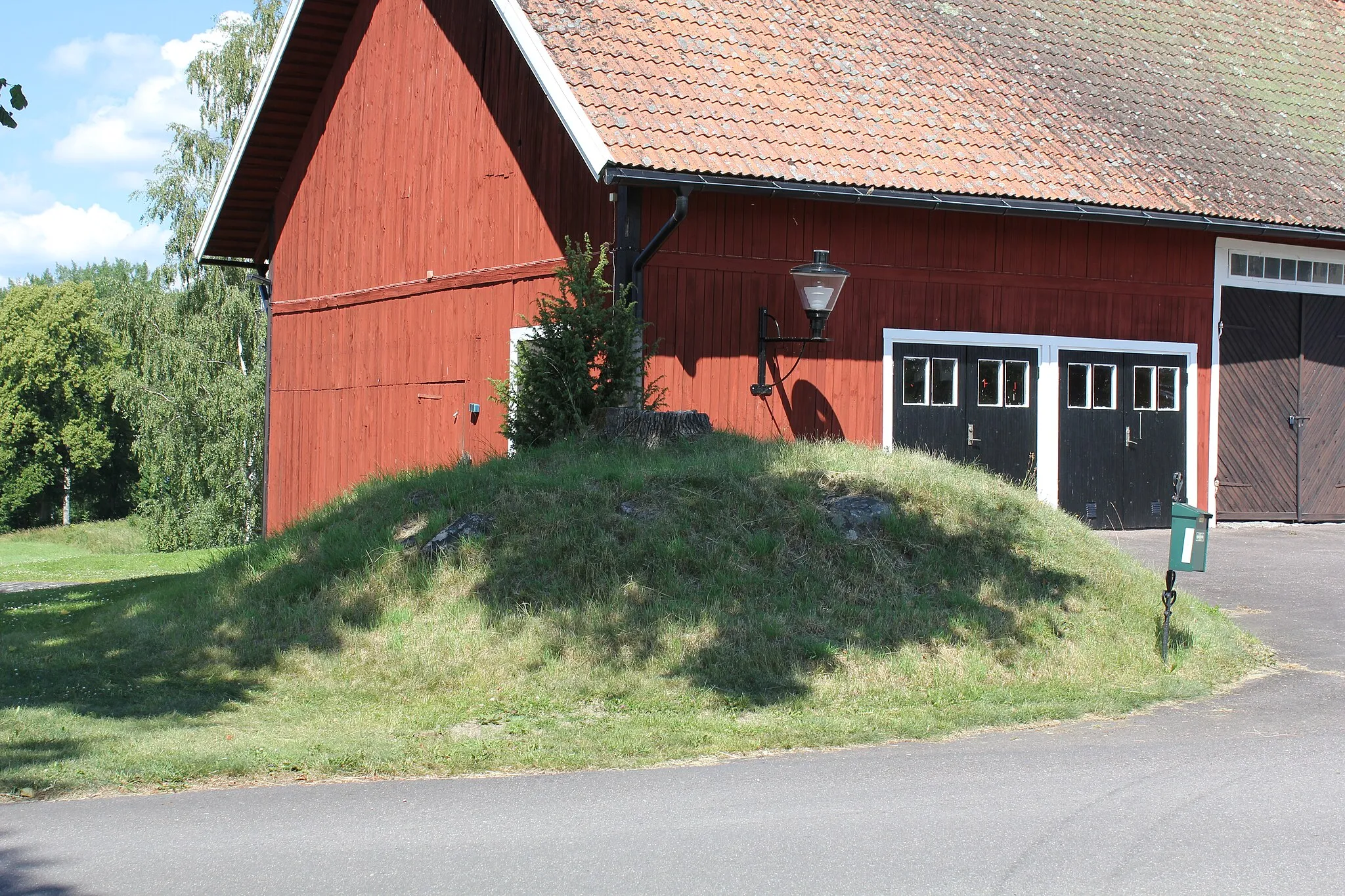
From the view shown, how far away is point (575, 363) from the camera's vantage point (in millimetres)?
12672

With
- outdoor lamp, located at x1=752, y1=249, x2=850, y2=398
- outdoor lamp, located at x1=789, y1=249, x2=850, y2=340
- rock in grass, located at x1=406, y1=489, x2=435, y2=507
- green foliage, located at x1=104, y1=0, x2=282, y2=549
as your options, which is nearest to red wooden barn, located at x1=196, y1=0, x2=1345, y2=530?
outdoor lamp, located at x1=752, y1=249, x2=850, y2=398

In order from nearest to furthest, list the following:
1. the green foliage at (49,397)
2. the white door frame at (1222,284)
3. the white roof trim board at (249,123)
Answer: the white door frame at (1222,284)
the white roof trim board at (249,123)
the green foliage at (49,397)

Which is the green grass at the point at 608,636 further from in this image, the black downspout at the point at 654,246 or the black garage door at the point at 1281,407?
the black garage door at the point at 1281,407

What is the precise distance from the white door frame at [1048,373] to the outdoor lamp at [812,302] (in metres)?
1.23

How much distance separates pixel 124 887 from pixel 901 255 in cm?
1189

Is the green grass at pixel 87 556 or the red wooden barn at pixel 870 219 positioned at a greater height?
the red wooden barn at pixel 870 219

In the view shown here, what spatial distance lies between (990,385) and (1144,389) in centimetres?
244

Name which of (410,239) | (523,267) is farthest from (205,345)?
(523,267)

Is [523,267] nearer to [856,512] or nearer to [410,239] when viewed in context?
[410,239]

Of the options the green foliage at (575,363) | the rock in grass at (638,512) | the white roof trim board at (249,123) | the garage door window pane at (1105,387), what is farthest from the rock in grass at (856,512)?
the white roof trim board at (249,123)

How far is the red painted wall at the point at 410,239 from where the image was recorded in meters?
15.6

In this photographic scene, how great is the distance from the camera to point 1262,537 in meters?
16.8

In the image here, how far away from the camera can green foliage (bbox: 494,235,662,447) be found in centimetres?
1270

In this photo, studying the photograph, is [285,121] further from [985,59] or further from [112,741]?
[112,741]
